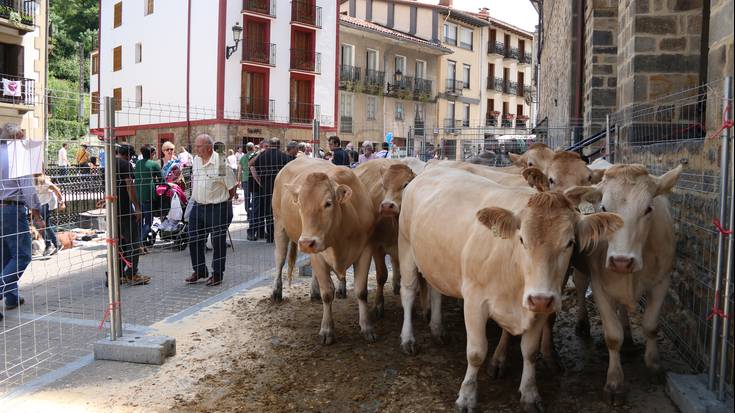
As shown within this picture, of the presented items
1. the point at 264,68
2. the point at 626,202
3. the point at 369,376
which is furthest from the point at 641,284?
the point at 264,68

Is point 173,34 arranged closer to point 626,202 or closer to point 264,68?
point 264,68

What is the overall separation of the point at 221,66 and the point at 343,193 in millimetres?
24014

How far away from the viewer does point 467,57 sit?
44.4 meters

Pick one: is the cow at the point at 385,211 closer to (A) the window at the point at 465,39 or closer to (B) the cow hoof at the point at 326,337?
(B) the cow hoof at the point at 326,337

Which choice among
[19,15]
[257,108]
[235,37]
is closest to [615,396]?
[19,15]

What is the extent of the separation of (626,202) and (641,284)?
0.63 metres

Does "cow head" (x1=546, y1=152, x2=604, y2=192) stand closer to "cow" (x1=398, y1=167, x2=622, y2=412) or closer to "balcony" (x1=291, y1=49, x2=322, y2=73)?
"cow" (x1=398, y1=167, x2=622, y2=412)

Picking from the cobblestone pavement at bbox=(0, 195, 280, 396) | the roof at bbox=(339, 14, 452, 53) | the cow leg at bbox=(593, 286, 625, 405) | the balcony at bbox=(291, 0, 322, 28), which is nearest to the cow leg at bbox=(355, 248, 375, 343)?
the cobblestone pavement at bbox=(0, 195, 280, 396)

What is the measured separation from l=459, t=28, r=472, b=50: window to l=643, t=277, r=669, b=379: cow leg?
135 ft

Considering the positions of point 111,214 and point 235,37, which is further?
point 235,37

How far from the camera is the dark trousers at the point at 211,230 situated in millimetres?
7613

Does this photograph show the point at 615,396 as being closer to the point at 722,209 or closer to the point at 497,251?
the point at 497,251

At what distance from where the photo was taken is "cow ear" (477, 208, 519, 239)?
364cm

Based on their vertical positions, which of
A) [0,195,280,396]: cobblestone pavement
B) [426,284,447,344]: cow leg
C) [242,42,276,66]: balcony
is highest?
[242,42,276,66]: balcony
